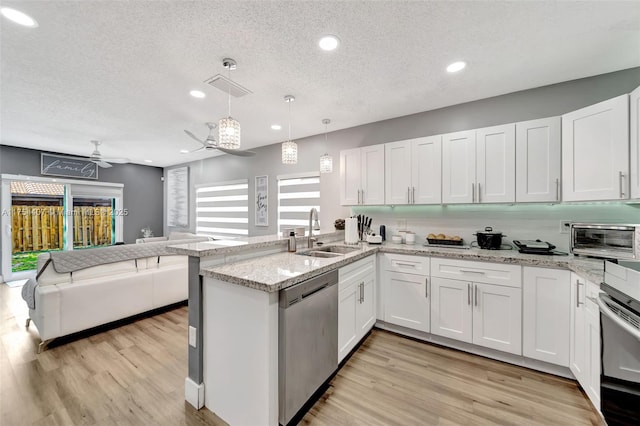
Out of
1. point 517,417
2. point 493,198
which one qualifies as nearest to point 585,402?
point 517,417

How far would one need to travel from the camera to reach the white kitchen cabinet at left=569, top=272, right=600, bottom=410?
158 cm

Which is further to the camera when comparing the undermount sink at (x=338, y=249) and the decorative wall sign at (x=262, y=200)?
the decorative wall sign at (x=262, y=200)

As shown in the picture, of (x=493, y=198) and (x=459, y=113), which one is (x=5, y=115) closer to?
(x=459, y=113)

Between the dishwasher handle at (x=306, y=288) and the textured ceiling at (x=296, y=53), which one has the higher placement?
the textured ceiling at (x=296, y=53)

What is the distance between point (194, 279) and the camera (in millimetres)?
1698

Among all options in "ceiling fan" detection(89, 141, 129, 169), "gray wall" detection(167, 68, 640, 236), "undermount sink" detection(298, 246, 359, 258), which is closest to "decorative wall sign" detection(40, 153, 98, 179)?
"ceiling fan" detection(89, 141, 129, 169)

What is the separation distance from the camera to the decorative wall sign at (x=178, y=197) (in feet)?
21.2

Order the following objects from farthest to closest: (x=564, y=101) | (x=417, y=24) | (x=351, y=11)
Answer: (x=564, y=101)
(x=417, y=24)
(x=351, y=11)

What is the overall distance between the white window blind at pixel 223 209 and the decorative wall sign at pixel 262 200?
15.9 inches

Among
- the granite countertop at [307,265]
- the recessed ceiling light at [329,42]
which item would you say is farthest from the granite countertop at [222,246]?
the recessed ceiling light at [329,42]

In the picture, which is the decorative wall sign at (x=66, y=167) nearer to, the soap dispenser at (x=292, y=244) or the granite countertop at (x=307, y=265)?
the soap dispenser at (x=292, y=244)

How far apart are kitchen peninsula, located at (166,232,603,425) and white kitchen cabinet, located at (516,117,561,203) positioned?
2.12 ft

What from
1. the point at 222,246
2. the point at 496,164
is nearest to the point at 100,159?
the point at 222,246

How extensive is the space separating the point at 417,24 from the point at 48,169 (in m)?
7.42
